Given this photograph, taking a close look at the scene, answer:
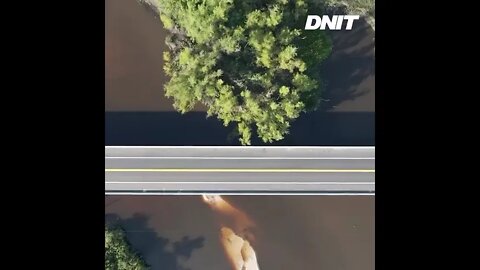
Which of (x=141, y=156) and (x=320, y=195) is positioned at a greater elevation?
(x=141, y=156)

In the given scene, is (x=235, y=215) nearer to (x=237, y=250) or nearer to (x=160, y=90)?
(x=237, y=250)

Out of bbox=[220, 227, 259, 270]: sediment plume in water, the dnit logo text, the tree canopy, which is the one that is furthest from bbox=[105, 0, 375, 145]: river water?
→ bbox=[220, 227, 259, 270]: sediment plume in water

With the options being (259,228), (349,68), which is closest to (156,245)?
(259,228)

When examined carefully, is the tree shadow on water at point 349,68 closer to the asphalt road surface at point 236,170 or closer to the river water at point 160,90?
the river water at point 160,90

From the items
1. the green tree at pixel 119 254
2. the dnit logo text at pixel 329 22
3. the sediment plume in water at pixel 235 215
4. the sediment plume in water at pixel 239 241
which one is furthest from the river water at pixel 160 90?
the green tree at pixel 119 254

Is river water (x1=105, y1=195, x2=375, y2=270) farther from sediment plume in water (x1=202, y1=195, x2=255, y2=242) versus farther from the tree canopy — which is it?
the tree canopy
